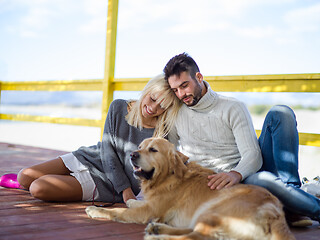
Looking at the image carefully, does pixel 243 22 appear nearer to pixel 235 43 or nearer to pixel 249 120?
pixel 235 43

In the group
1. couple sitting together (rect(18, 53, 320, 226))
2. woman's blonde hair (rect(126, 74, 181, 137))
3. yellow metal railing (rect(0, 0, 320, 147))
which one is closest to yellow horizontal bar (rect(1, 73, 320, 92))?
yellow metal railing (rect(0, 0, 320, 147))

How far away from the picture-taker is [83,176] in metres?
2.86

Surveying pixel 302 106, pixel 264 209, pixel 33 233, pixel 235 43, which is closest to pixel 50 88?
pixel 33 233

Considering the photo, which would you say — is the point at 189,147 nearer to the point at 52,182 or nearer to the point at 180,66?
the point at 180,66

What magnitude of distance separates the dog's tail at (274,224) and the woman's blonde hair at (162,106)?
116 centimetres

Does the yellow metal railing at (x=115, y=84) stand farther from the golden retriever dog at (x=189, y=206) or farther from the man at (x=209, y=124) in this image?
the golden retriever dog at (x=189, y=206)

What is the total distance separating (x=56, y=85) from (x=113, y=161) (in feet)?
12.8

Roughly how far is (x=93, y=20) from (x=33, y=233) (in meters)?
23.4

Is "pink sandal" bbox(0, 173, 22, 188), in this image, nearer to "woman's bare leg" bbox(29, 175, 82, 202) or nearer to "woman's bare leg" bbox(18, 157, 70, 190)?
"woman's bare leg" bbox(18, 157, 70, 190)

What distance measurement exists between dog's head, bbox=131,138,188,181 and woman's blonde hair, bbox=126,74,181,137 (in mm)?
422

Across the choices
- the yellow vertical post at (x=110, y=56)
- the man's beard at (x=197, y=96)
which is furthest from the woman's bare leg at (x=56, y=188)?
the yellow vertical post at (x=110, y=56)

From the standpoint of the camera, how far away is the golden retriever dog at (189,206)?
1.77 metres

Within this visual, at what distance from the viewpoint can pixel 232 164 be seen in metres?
2.58

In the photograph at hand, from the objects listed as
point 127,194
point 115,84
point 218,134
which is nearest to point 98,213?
point 127,194
